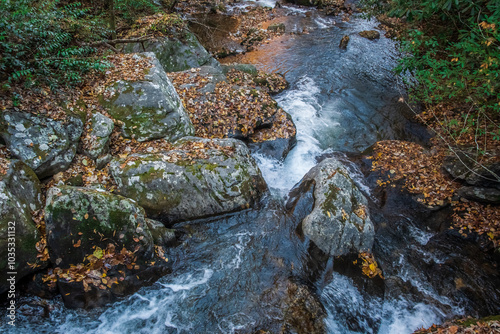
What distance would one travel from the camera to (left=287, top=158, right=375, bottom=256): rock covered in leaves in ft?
20.5

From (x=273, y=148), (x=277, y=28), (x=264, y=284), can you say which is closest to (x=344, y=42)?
(x=277, y=28)

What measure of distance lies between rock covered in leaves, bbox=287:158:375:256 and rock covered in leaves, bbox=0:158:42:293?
5.69 meters

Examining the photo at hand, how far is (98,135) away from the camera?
7.04 m

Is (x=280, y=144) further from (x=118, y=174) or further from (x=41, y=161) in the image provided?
(x=41, y=161)

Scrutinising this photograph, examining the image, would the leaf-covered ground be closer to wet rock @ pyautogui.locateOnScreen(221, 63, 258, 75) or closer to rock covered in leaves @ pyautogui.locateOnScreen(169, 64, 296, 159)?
rock covered in leaves @ pyautogui.locateOnScreen(169, 64, 296, 159)

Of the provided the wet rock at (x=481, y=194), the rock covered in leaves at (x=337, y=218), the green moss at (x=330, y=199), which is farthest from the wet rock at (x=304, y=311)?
the wet rock at (x=481, y=194)

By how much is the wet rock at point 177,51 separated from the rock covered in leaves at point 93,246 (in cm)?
826

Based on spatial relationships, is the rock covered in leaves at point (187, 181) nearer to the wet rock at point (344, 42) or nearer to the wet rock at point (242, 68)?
the wet rock at point (242, 68)

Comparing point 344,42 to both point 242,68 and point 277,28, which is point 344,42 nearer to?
point 277,28

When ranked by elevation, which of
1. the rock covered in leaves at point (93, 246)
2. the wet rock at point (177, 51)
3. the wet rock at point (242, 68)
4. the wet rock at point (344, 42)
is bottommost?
the rock covered in leaves at point (93, 246)

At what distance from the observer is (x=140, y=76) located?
809 centimetres

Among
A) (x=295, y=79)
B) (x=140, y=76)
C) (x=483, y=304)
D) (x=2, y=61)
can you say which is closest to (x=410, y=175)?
(x=483, y=304)

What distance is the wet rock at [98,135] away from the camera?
270 inches

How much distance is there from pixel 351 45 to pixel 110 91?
49.6ft
